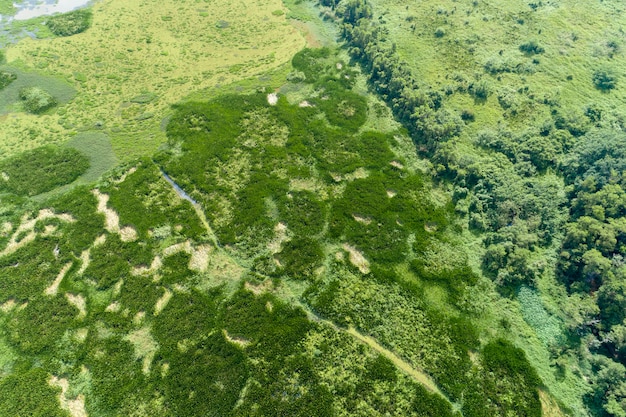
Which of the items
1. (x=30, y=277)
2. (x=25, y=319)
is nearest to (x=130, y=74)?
(x=30, y=277)

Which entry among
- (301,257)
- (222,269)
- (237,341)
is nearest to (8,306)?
(222,269)

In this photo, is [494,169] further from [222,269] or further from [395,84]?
[222,269]

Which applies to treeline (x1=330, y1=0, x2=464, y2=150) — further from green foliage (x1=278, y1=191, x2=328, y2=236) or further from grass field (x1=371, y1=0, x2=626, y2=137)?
green foliage (x1=278, y1=191, x2=328, y2=236)

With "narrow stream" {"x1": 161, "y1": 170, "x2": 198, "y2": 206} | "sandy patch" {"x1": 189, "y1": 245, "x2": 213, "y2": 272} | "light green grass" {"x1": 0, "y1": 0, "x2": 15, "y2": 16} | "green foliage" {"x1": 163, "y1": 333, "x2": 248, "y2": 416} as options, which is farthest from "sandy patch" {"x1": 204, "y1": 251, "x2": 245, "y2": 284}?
"light green grass" {"x1": 0, "y1": 0, "x2": 15, "y2": 16}

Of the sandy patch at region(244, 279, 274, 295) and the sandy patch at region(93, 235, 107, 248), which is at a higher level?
the sandy patch at region(93, 235, 107, 248)

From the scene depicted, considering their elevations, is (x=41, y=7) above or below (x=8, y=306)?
above

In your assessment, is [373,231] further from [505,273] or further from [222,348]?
[222,348]

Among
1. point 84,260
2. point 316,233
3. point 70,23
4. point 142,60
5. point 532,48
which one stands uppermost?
point 532,48
